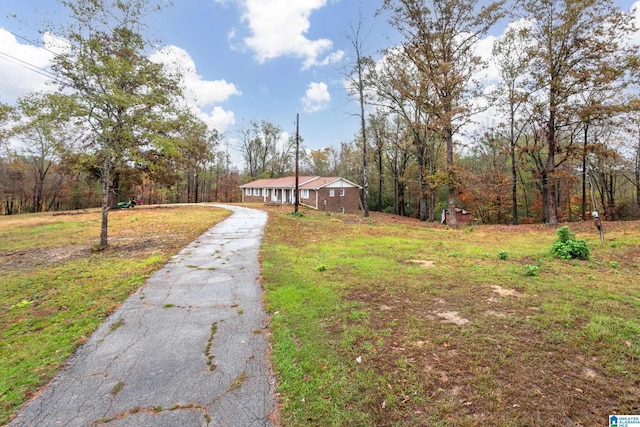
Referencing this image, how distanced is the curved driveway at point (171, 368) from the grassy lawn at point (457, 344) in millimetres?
318

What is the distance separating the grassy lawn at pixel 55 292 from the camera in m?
3.13

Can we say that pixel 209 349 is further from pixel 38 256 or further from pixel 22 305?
pixel 38 256

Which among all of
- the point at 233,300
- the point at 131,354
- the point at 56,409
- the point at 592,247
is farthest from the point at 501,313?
the point at 592,247

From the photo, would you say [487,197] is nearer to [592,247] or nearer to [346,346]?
[592,247]

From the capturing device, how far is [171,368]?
310cm

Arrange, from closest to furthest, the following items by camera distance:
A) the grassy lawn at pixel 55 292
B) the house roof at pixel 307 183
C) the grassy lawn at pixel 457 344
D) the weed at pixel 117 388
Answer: the grassy lawn at pixel 457 344
the weed at pixel 117 388
the grassy lawn at pixel 55 292
the house roof at pixel 307 183

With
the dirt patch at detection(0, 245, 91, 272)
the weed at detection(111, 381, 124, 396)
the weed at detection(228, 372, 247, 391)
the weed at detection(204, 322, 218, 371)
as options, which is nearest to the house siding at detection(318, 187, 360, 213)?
the dirt patch at detection(0, 245, 91, 272)

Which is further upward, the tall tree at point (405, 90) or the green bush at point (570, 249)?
the tall tree at point (405, 90)

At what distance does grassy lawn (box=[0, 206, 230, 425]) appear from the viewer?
3135 millimetres

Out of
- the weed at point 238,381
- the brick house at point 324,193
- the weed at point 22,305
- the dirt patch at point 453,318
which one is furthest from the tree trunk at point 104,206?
the brick house at point 324,193

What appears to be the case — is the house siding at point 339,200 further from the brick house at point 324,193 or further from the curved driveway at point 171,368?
the curved driveway at point 171,368

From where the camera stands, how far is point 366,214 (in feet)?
70.6

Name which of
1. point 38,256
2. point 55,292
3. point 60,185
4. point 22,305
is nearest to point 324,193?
point 38,256

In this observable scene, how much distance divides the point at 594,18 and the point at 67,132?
23.2 meters
